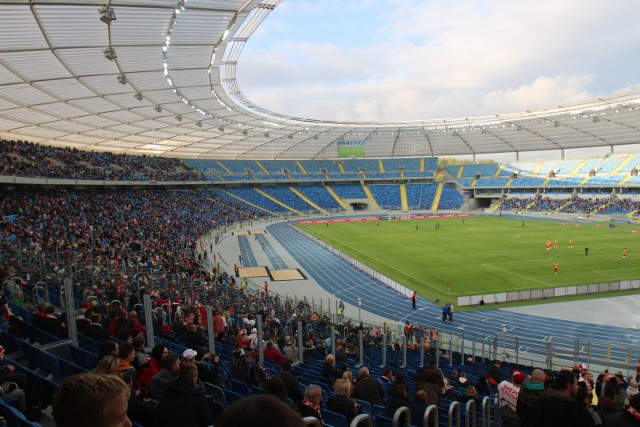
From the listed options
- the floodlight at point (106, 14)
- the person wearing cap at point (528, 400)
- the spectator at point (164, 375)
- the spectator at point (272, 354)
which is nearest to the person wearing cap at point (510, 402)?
the person wearing cap at point (528, 400)

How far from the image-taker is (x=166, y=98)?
3269 cm

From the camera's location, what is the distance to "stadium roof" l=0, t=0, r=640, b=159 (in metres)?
18.6

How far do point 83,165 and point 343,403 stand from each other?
4657cm

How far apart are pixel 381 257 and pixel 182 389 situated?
3156 cm

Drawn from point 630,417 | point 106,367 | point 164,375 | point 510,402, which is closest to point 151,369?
point 164,375

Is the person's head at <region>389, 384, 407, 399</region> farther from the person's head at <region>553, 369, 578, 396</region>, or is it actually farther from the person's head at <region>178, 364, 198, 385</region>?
the person's head at <region>178, 364, 198, 385</region>

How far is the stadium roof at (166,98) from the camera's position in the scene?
61.0ft

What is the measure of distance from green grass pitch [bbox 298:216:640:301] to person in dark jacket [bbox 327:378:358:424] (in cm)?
1940

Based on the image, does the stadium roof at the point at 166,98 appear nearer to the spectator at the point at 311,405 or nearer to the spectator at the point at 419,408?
the spectator at the point at 311,405

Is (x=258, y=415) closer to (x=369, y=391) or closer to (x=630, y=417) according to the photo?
(x=630, y=417)

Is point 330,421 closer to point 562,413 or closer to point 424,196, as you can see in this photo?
point 562,413

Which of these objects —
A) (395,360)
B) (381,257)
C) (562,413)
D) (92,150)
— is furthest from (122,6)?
(92,150)

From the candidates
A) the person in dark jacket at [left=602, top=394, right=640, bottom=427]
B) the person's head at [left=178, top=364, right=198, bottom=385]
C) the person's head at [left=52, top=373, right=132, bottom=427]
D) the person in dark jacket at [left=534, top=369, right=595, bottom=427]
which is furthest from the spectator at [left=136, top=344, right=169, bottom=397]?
the person in dark jacket at [left=602, top=394, right=640, bottom=427]

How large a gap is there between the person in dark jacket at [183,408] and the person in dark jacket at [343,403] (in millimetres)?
1895
